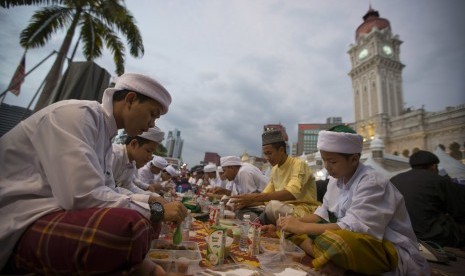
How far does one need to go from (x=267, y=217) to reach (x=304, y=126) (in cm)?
8843

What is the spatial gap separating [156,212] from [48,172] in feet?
2.27

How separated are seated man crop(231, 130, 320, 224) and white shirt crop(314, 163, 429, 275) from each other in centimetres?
142

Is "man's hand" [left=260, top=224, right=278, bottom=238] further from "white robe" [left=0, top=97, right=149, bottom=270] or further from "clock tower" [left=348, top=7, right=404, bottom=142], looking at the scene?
"clock tower" [left=348, top=7, right=404, bottom=142]

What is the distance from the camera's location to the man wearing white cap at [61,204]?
3.91ft

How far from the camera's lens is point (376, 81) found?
46812mm

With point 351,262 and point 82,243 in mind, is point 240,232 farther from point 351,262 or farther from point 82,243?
point 82,243

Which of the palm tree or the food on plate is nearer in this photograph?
the food on plate

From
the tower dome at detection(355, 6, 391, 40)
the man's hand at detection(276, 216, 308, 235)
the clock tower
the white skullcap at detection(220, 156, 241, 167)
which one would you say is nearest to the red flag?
the white skullcap at detection(220, 156, 241, 167)

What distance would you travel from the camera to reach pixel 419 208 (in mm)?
3801

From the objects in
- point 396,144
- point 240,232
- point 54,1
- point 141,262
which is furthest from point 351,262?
point 396,144

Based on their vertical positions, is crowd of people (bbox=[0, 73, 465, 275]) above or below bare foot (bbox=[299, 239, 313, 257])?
above

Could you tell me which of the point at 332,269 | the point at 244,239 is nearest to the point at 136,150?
the point at 244,239

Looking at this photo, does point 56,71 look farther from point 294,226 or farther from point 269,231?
point 294,226

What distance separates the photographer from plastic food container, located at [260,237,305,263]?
2264 millimetres
